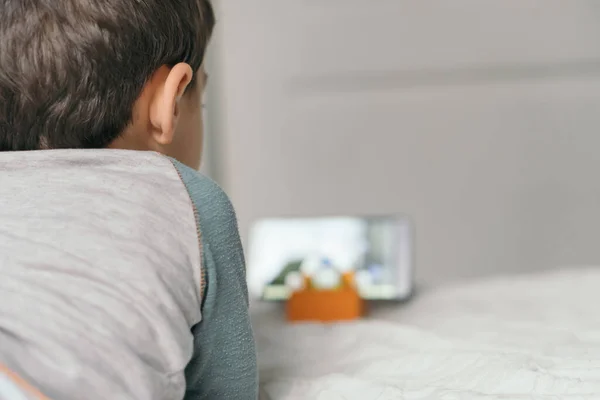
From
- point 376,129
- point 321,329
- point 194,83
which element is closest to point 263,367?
point 321,329

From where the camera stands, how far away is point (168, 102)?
67cm

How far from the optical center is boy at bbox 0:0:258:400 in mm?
474

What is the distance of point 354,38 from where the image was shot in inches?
73.6

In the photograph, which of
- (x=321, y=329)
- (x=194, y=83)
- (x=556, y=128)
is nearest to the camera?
(x=194, y=83)

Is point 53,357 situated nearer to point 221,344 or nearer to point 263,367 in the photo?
point 221,344

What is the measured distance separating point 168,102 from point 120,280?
0.21 m

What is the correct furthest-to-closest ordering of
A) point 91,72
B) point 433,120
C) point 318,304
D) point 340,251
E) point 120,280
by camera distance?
point 433,120 → point 340,251 → point 318,304 → point 91,72 → point 120,280

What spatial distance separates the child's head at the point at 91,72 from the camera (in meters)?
0.62

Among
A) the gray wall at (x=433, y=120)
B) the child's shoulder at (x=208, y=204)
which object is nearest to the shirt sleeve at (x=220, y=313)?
the child's shoulder at (x=208, y=204)

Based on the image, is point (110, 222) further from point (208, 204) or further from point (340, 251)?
point (340, 251)

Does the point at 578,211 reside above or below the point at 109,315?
below

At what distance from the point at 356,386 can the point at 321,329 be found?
27 centimetres

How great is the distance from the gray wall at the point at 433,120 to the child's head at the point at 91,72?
1211 millimetres

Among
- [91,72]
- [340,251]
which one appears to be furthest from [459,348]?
[340,251]
